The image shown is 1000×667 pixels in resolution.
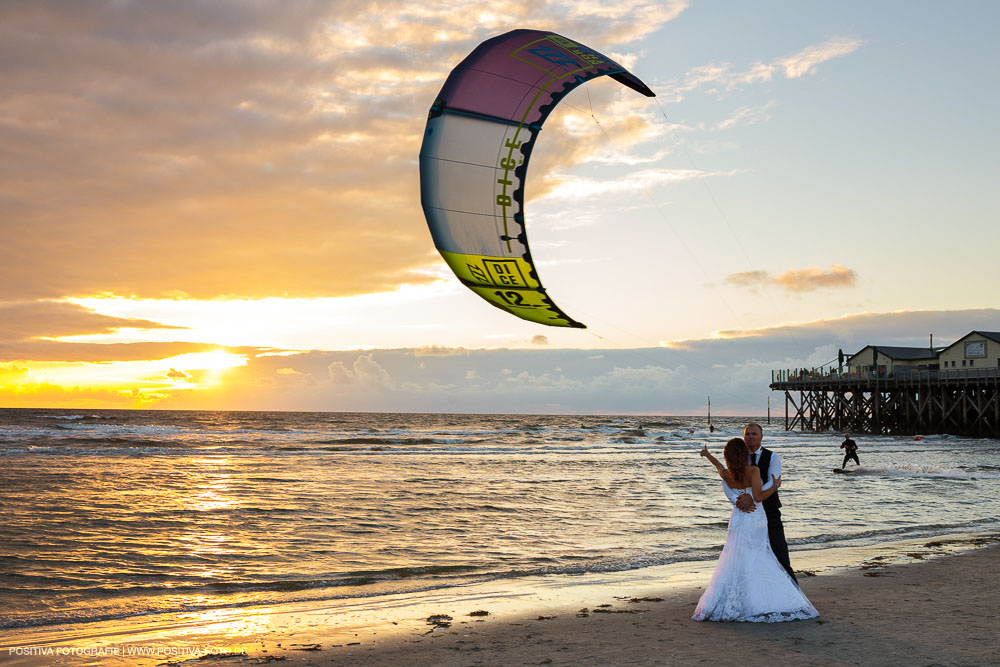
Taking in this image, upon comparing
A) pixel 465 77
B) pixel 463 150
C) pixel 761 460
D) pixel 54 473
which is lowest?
pixel 54 473

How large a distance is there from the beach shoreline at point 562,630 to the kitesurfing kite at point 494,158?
8.59 ft

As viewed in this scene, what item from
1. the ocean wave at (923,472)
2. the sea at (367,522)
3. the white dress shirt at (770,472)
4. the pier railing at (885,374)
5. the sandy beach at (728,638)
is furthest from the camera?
the pier railing at (885,374)

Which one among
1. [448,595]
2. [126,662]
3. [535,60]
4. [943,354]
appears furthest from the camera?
[943,354]

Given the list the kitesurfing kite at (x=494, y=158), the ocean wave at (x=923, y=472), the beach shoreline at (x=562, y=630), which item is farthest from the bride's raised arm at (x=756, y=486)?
the ocean wave at (x=923, y=472)

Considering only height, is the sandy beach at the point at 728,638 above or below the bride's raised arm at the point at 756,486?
below

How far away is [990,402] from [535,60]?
2042 inches

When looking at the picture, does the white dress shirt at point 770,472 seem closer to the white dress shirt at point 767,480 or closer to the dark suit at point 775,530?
the white dress shirt at point 767,480

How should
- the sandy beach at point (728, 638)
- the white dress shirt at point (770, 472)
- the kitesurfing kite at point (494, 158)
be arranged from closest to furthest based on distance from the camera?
the sandy beach at point (728, 638) < the kitesurfing kite at point (494, 158) < the white dress shirt at point (770, 472)

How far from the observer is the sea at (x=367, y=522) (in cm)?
889

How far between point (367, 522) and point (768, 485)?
28.2 feet

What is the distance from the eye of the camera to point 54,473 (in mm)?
22016

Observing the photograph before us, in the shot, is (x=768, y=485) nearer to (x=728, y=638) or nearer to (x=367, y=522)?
(x=728, y=638)

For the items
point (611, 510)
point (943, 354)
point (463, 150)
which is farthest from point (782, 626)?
point (943, 354)

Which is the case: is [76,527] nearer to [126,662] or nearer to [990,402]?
[126,662]
